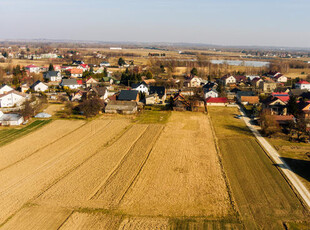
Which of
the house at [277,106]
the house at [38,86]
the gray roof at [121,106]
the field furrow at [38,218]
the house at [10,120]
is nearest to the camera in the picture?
the field furrow at [38,218]

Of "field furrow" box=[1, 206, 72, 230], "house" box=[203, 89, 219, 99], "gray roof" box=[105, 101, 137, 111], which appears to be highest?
"house" box=[203, 89, 219, 99]

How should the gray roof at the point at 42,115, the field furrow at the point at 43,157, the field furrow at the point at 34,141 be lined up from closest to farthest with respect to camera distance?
the field furrow at the point at 43,157
the field furrow at the point at 34,141
the gray roof at the point at 42,115

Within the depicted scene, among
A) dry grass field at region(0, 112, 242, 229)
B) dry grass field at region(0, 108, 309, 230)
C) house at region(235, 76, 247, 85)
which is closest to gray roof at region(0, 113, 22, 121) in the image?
dry grass field at region(0, 108, 309, 230)

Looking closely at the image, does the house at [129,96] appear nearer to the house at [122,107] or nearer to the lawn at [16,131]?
the house at [122,107]

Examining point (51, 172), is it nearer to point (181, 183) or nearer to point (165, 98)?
point (181, 183)

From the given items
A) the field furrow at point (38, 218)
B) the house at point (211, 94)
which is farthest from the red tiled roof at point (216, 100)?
the field furrow at point (38, 218)

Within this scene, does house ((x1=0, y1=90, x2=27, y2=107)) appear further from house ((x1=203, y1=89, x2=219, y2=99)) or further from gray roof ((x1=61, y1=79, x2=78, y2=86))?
house ((x1=203, y1=89, x2=219, y2=99))
